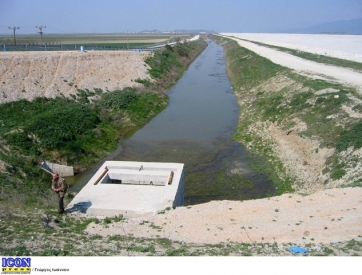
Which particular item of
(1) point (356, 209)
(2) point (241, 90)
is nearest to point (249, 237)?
(1) point (356, 209)

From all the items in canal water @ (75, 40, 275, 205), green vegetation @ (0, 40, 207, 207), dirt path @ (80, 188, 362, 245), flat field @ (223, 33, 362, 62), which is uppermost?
flat field @ (223, 33, 362, 62)

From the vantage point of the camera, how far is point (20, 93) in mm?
25031

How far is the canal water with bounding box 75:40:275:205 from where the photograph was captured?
631 inches

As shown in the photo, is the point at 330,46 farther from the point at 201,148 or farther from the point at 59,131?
the point at 59,131

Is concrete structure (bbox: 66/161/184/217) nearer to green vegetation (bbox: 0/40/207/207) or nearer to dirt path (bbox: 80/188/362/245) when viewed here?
dirt path (bbox: 80/188/362/245)

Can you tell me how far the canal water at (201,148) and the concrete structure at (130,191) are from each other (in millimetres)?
1937

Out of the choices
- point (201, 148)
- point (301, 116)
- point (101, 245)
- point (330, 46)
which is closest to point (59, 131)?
point (201, 148)

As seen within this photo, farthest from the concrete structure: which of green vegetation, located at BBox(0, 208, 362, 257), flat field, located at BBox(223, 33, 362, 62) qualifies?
flat field, located at BBox(223, 33, 362, 62)

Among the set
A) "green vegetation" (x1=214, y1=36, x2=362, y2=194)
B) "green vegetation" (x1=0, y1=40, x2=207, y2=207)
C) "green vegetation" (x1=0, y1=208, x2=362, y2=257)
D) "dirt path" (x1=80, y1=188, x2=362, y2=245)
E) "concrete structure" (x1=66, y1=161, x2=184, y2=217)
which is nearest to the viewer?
"green vegetation" (x1=0, y1=208, x2=362, y2=257)

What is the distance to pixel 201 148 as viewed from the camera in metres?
21.2

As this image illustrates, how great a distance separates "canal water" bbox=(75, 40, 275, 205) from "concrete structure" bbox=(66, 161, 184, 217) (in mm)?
1937

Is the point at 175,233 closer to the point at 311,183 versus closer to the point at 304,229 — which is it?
the point at 304,229

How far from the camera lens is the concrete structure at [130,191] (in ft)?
36.3

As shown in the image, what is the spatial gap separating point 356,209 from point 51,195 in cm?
1055
